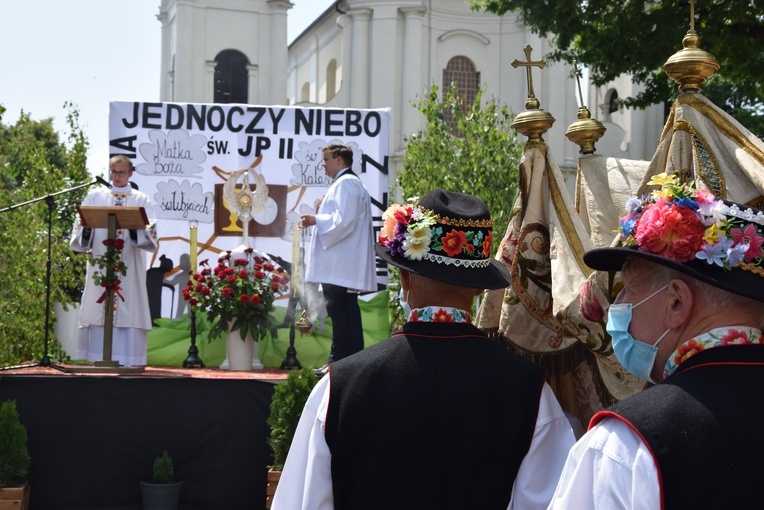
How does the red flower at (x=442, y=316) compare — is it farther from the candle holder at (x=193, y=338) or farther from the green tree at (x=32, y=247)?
the candle holder at (x=193, y=338)

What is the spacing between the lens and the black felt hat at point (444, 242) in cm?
352

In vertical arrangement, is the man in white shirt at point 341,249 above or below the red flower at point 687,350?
above

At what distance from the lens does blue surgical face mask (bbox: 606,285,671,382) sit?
Result: 8.21 feet

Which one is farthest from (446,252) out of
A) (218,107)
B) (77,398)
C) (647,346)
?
(218,107)

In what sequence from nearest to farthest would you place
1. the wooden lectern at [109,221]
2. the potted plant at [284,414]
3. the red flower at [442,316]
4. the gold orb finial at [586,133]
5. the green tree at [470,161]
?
the red flower at [442,316] → the gold orb finial at [586,133] → the potted plant at [284,414] → the wooden lectern at [109,221] → the green tree at [470,161]

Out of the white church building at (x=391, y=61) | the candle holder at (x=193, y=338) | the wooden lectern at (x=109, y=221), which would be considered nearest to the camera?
the wooden lectern at (x=109, y=221)

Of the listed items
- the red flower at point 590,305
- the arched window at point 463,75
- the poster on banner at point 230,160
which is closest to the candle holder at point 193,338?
the poster on banner at point 230,160

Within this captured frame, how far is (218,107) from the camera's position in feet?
48.4

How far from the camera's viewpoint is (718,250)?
241 centimetres

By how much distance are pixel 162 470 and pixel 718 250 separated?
625 centimetres

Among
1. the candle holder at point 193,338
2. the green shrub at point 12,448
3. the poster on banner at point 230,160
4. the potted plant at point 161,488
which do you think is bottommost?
the potted plant at point 161,488

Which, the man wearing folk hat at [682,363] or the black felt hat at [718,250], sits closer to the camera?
the man wearing folk hat at [682,363]

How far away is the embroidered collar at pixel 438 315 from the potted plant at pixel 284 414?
14.5ft

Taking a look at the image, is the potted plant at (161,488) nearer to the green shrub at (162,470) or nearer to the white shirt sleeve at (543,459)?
the green shrub at (162,470)
